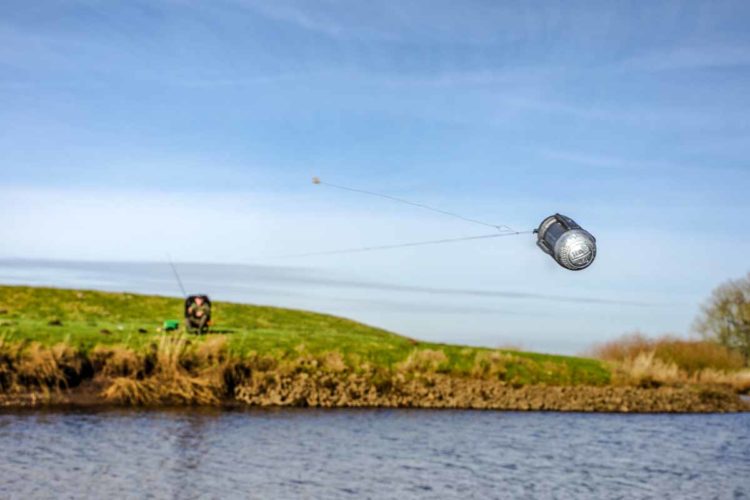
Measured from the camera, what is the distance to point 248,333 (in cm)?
4900

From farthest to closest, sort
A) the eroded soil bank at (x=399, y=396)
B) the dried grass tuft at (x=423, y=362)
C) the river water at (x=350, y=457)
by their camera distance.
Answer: the dried grass tuft at (x=423, y=362) < the eroded soil bank at (x=399, y=396) < the river water at (x=350, y=457)

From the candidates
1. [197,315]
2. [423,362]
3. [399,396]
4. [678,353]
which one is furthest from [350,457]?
[678,353]

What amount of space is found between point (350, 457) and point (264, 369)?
12916 mm

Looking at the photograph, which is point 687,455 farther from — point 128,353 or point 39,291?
point 39,291

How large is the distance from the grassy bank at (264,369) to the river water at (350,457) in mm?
2151

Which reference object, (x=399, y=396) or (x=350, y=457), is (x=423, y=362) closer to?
(x=399, y=396)

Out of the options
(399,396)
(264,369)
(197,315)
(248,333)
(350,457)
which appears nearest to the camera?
(350,457)

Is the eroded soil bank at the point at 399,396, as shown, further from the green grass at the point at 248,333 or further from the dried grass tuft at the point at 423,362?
the green grass at the point at 248,333

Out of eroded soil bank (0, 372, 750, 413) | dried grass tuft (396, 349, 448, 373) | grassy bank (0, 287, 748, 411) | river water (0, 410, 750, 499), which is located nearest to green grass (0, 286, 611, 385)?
grassy bank (0, 287, 748, 411)

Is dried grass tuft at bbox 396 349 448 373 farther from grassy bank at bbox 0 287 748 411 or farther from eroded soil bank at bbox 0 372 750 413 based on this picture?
eroded soil bank at bbox 0 372 750 413

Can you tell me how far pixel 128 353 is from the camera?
119 feet

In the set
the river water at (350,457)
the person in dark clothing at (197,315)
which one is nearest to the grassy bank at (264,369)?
the person in dark clothing at (197,315)

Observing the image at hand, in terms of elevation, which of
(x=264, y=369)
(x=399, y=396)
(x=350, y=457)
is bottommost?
(x=350, y=457)

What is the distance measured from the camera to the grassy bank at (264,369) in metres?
35.3
